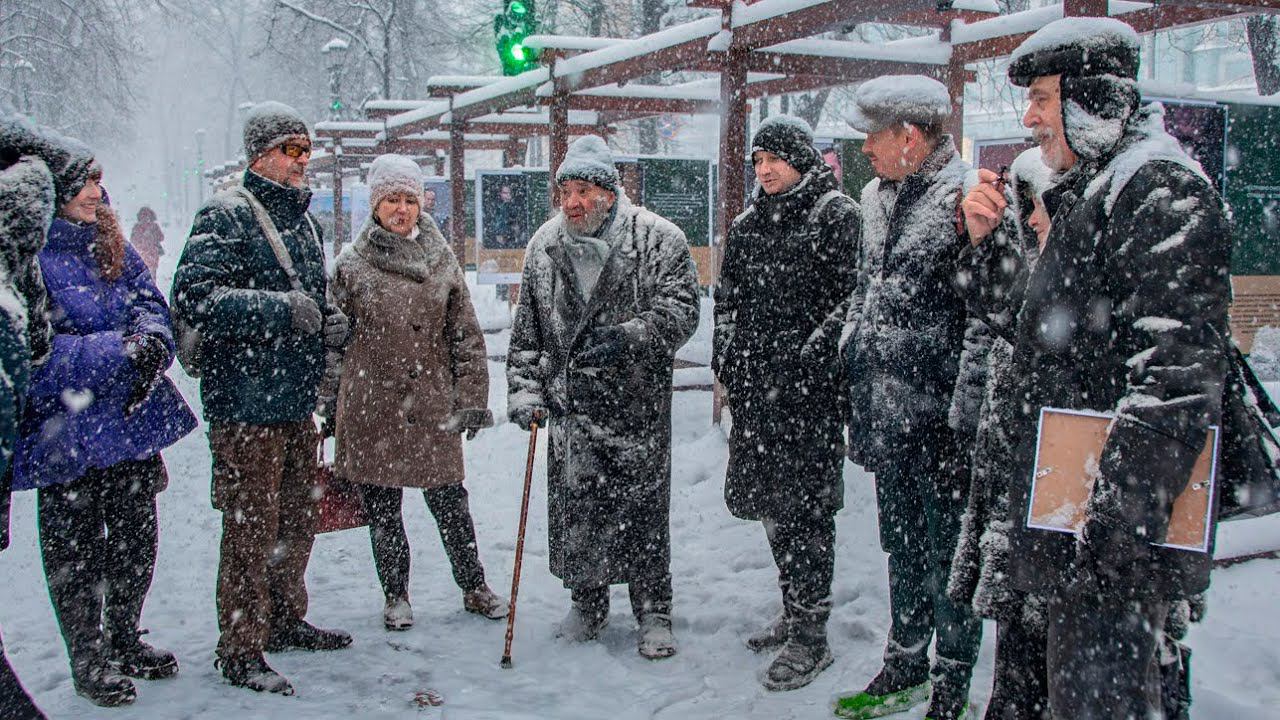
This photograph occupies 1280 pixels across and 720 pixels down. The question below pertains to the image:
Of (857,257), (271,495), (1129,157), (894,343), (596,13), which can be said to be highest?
(596,13)

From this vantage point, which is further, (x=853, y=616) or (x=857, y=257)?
(x=853, y=616)

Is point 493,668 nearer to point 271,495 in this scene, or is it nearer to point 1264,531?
point 271,495

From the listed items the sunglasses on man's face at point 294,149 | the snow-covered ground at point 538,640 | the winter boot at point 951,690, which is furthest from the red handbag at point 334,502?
the winter boot at point 951,690

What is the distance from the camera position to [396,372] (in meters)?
4.49

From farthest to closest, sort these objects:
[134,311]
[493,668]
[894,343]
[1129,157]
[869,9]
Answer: [869,9] → [493,668] → [134,311] → [894,343] → [1129,157]

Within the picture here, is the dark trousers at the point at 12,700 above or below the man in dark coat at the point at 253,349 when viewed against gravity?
below

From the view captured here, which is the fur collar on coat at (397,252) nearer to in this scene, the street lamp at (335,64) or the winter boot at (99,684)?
the winter boot at (99,684)

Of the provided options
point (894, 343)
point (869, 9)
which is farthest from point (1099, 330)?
point (869, 9)

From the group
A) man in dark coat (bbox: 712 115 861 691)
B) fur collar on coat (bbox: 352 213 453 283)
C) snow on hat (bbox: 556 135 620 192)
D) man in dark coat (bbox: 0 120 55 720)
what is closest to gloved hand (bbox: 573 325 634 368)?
man in dark coat (bbox: 712 115 861 691)

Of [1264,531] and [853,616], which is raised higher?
[1264,531]

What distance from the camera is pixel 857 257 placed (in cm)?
396

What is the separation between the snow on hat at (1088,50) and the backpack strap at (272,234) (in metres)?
2.68

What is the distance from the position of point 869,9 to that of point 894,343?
291cm

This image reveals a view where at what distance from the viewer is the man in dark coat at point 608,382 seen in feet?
14.0
